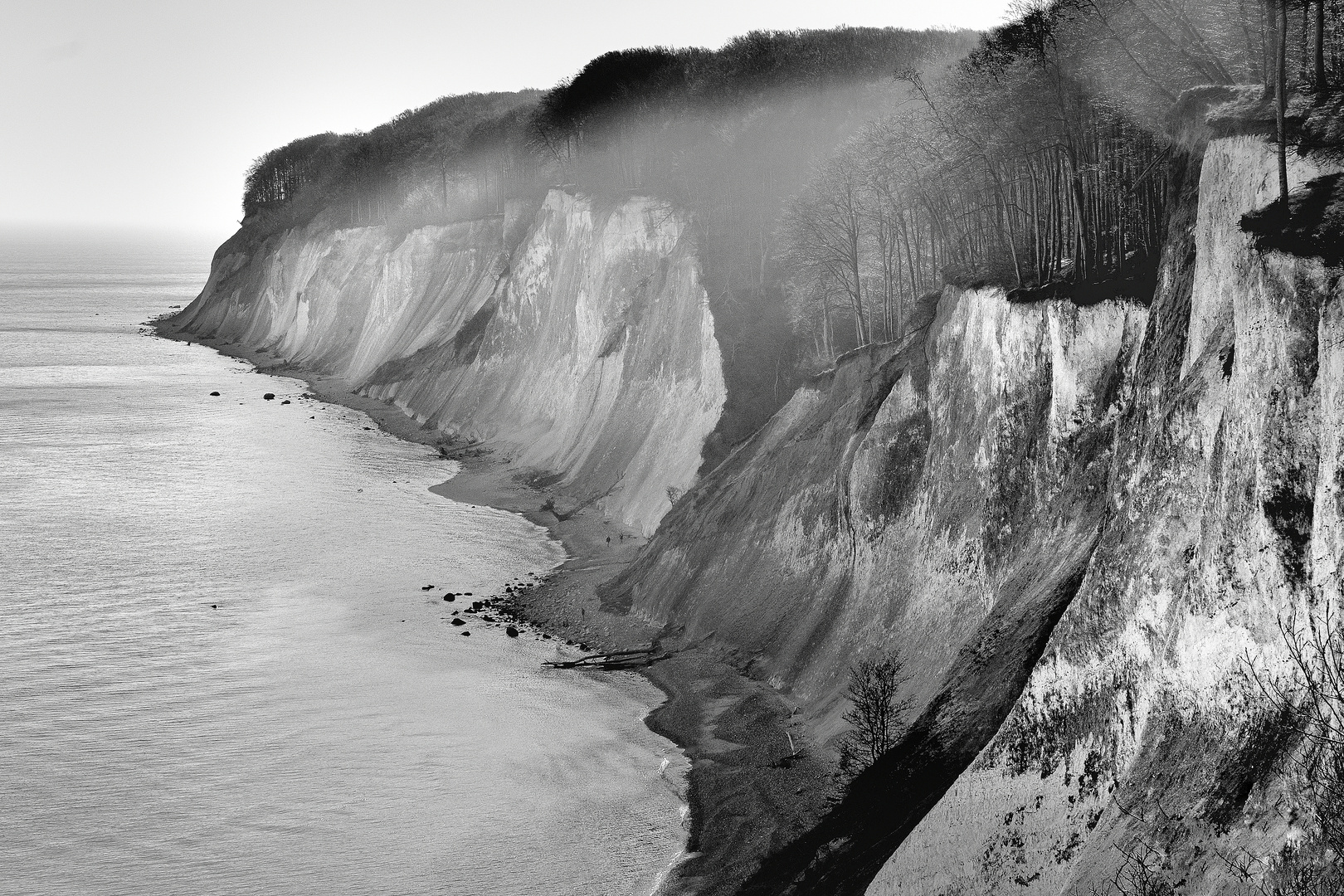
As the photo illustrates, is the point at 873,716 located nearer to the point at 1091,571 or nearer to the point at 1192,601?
the point at 1091,571

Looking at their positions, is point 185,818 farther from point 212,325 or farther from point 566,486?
point 212,325

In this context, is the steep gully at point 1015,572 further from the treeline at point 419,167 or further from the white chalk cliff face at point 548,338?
the treeline at point 419,167

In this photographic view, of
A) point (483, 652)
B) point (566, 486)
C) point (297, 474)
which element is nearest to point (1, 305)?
point (297, 474)

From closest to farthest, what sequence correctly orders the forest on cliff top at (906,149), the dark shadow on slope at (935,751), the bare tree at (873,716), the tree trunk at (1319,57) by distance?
the tree trunk at (1319,57), the dark shadow on slope at (935,751), the bare tree at (873,716), the forest on cliff top at (906,149)

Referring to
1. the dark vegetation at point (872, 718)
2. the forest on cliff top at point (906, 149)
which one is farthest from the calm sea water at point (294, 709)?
the forest on cliff top at point (906, 149)

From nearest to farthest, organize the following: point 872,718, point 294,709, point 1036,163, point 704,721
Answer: point 872,718 < point 704,721 < point 294,709 < point 1036,163

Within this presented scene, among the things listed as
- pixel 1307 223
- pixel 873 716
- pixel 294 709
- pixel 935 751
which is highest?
pixel 1307 223

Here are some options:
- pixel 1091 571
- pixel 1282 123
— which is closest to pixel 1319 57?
pixel 1282 123
